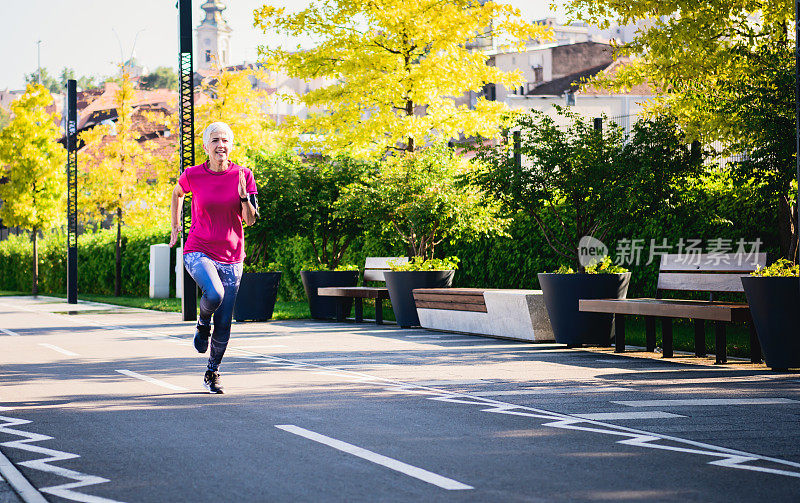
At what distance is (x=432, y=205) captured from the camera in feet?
58.0

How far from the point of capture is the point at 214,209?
8.62 m

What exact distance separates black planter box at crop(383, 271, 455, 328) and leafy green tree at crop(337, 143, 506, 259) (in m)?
0.91

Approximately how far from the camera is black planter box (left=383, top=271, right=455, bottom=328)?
57.1ft

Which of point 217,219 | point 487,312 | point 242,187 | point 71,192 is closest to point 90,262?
point 71,192

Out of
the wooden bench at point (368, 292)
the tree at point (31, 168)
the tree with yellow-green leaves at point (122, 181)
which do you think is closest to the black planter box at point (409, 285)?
the wooden bench at point (368, 292)

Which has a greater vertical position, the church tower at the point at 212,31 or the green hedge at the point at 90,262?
the church tower at the point at 212,31

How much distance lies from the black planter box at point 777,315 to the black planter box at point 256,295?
10.7 m

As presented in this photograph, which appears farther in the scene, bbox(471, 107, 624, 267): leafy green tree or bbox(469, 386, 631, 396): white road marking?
bbox(471, 107, 624, 267): leafy green tree

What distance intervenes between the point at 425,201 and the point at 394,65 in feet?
11.7

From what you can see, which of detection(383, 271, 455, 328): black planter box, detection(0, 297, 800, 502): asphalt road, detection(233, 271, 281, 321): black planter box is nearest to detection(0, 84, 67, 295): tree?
detection(233, 271, 281, 321): black planter box

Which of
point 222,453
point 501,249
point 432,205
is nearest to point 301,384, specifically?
point 222,453

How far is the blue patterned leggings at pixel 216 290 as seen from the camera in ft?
28.2

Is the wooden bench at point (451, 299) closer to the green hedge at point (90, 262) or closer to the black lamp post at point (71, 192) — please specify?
the black lamp post at point (71, 192)

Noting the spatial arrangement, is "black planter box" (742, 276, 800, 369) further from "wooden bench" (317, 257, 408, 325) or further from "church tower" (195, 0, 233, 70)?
"church tower" (195, 0, 233, 70)
